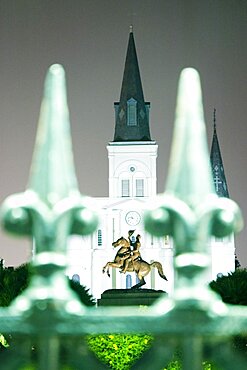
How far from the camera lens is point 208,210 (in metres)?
1.92

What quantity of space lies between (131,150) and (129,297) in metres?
42.0

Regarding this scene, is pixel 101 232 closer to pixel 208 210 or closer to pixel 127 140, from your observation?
pixel 127 140

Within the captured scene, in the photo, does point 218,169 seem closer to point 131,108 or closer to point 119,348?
point 131,108

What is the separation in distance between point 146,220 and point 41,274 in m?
0.26

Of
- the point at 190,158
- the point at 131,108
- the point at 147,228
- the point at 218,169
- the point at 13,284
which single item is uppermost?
the point at 131,108

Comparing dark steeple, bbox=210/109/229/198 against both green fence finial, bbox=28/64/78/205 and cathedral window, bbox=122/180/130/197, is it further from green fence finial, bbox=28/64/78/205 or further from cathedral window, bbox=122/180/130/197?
green fence finial, bbox=28/64/78/205

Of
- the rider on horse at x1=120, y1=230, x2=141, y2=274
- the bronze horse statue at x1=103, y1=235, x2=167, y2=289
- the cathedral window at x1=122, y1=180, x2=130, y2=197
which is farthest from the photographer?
the cathedral window at x1=122, y1=180, x2=130, y2=197

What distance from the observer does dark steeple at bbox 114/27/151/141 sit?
3241 inches

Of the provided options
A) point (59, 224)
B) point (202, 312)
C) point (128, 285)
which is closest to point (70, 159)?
point (59, 224)

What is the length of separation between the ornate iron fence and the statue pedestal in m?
36.4

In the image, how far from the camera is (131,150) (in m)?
81.7

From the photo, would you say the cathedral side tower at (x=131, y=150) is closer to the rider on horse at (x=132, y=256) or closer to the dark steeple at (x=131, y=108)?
the dark steeple at (x=131, y=108)

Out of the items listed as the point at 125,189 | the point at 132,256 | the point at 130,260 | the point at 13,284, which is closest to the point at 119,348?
the point at 13,284

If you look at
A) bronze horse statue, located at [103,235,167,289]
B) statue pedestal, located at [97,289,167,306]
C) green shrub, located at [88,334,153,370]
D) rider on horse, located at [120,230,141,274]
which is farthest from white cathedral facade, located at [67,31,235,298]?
green shrub, located at [88,334,153,370]
